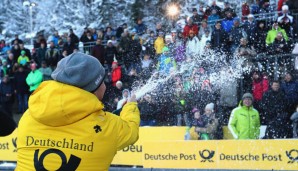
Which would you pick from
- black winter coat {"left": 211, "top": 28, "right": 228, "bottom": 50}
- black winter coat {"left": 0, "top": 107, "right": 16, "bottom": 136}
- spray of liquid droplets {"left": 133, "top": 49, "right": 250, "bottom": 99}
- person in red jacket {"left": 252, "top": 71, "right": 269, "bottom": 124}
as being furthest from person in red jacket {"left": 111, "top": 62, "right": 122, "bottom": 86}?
black winter coat {"left": 0, "top": 107, "right": 16, "bottom": 136}

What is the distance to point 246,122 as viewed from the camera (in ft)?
36.3

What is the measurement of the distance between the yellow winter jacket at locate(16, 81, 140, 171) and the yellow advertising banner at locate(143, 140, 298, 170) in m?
7.03

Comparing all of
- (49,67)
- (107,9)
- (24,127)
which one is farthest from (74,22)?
(24,127)

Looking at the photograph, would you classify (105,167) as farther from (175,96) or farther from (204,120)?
(175,96)

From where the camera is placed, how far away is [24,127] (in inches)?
120

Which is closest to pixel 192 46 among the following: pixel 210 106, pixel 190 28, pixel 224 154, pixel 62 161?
pixel 190 28

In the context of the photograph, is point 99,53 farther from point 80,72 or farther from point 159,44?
point 80,72

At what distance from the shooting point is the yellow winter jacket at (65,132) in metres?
2.88

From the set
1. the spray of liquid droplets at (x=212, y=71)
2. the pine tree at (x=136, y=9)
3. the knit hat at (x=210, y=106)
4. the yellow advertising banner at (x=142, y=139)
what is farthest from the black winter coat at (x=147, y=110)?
the pine tree at (x=136, y=9)

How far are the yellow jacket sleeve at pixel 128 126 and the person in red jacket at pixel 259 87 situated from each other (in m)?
8.92

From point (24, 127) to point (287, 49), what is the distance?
10985 mm

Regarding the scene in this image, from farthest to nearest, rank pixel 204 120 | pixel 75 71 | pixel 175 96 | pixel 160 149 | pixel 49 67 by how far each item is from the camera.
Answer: pixel 49 67 → pixel 175 96 → pixel 204 120 → pixel 160 149 → pixel 75 71

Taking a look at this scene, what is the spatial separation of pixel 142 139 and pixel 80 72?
28.6 feet

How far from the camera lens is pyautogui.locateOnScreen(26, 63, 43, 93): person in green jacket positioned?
16875 millimetres
